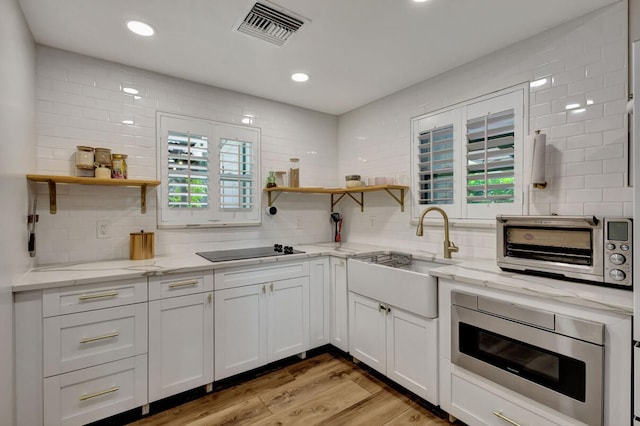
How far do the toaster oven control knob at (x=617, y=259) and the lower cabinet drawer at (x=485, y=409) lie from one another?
0.76m

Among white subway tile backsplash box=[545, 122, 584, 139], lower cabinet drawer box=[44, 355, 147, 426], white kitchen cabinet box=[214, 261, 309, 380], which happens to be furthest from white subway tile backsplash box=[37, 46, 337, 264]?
white subway tile backsplash box=[545, 122, 584, 139]

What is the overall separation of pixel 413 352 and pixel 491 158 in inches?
60.0

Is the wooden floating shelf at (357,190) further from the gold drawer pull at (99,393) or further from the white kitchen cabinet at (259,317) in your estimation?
the gold drawer pull at (99,393)

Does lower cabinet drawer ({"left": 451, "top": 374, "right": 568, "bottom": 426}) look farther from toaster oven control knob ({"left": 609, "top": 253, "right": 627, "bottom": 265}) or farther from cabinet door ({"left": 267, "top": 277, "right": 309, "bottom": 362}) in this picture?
cabinet door ({"left": 267, "top": 277, "right": 309, "bottom": 362})

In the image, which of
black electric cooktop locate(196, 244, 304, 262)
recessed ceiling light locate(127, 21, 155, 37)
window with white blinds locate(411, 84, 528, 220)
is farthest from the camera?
black electric cooktop locate(196, 244, 304, 262)

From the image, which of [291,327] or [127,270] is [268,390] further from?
[127,270]

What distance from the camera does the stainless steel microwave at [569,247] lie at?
1.45 meters

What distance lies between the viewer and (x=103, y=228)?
2389 millimetres

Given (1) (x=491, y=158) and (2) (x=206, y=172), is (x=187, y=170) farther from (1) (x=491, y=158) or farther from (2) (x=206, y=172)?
(1) (x=491, y=158)

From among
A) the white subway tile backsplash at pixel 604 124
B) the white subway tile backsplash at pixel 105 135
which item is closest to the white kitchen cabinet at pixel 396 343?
Result: the white subway tile backsplash at pixel 105 135

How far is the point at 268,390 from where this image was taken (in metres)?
2.28

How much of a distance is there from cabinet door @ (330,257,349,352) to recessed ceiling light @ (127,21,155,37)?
2192 mm

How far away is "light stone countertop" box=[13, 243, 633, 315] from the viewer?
1403 mm

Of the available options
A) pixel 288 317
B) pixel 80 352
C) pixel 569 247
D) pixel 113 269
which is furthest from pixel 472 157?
pixel 80 352
